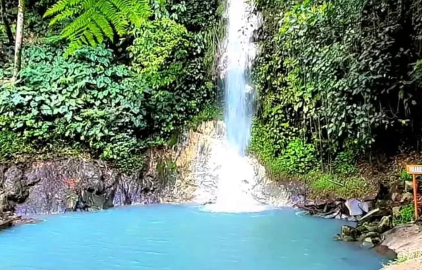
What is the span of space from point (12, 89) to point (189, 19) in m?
4.71

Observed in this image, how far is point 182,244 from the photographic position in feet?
19.7

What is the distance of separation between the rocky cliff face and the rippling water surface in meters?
0.78

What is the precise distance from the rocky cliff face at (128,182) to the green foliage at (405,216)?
124 inches

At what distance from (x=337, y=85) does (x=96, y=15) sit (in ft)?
22.7

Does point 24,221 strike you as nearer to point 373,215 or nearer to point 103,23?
point 373,215

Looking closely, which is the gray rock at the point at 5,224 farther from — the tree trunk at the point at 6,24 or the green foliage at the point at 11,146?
the tree trunk at the point at 6,24

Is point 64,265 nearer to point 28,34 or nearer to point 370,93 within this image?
point 370,93

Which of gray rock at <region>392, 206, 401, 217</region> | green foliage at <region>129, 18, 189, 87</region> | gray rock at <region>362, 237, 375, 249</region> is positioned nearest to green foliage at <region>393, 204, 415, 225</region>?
gray rock at <region>392, 206, 401, 217</region>

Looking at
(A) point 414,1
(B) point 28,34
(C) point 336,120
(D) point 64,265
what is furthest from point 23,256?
(B) point 28,34

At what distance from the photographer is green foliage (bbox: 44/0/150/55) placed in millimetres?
1355

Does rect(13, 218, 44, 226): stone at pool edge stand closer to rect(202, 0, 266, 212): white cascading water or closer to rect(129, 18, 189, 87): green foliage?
rect(202, 0, 266, 212): white cascading water

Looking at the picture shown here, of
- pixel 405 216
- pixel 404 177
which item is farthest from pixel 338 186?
pixel 405 216

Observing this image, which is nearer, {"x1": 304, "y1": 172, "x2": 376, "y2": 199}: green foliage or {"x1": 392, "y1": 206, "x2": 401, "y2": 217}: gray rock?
{"x1": 392, "y1": 206, "x2": 401, "y2": 217}: gray rock

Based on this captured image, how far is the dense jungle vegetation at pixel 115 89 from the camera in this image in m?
9.76
